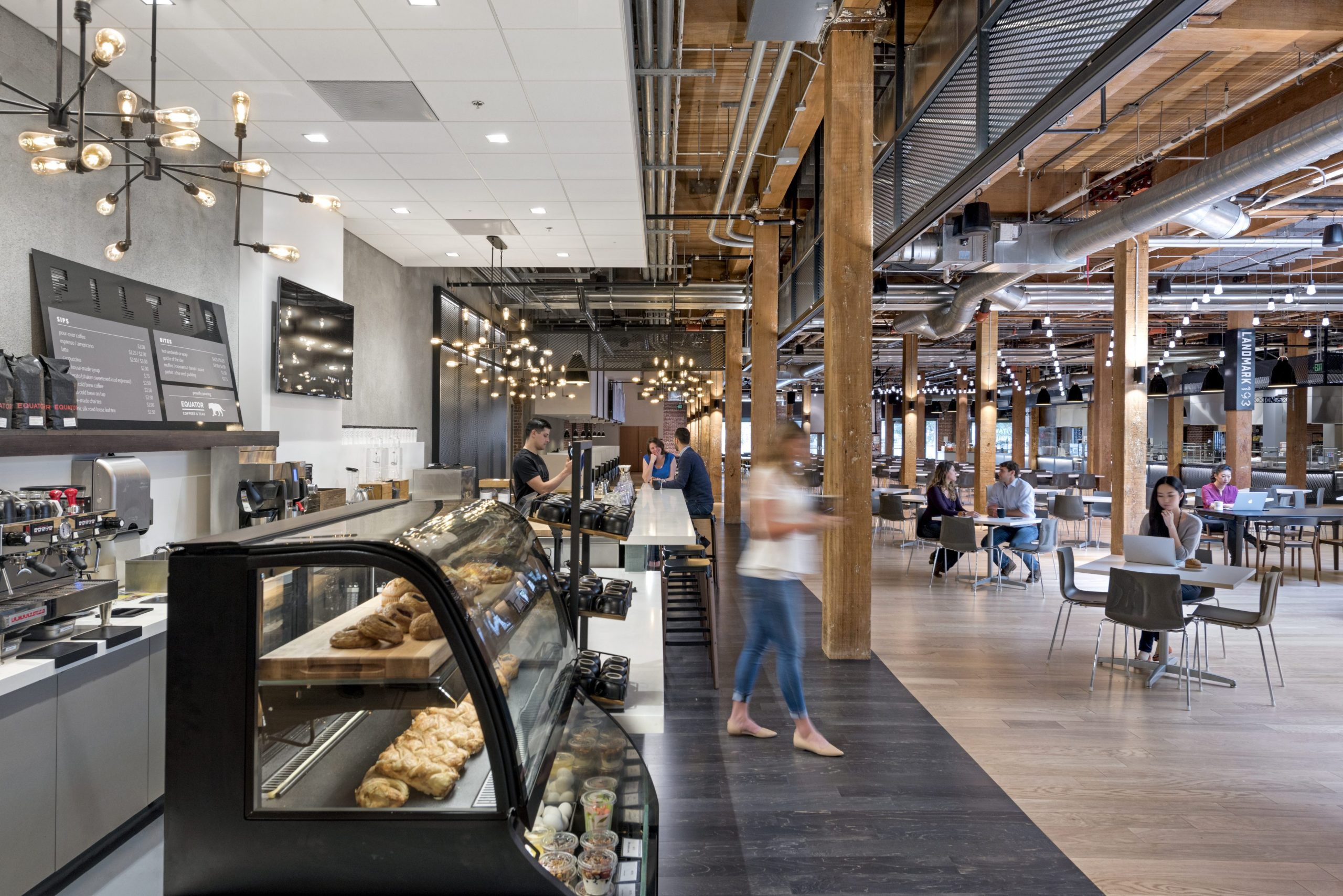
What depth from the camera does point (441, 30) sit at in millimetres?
4172

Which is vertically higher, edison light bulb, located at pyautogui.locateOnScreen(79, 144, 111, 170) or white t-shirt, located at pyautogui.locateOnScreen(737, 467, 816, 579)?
edison light bulb, located at pyautogui.locateOnScreen(79, 144, 111, 170)

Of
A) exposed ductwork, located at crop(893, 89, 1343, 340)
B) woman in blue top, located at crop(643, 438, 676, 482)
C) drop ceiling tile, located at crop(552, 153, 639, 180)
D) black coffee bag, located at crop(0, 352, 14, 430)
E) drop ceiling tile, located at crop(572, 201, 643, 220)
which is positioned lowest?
woman in blue top, located at crop(643, 438, 676, 482)

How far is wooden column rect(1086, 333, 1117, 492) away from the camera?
682 inches

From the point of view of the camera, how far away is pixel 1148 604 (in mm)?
4859

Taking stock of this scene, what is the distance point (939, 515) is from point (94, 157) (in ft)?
28.3

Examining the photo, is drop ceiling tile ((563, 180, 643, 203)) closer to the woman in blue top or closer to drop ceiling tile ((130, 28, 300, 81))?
drop ceiling tile ((130, 28, 300, 81))

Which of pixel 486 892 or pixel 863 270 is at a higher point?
pixel 863 270

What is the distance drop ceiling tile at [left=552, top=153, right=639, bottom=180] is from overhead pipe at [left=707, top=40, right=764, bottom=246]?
0.97 metres

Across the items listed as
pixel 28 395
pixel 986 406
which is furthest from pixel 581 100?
pixel 986 406

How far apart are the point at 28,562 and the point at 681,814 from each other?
2.69 metres

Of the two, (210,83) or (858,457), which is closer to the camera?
(210,83)

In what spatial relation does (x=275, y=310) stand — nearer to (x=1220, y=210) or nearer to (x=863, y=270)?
(x=863, y=270)

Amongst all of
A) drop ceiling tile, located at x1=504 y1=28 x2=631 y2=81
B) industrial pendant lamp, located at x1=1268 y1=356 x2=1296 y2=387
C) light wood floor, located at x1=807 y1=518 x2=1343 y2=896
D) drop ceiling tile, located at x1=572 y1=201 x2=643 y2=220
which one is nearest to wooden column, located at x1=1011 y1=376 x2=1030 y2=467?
industrial pendant lamp, located at x1=1268 y1=356 x2=1296 y2=387

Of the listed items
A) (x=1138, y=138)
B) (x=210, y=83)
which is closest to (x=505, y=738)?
(x=210, y=83)
